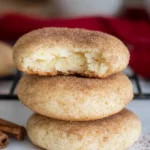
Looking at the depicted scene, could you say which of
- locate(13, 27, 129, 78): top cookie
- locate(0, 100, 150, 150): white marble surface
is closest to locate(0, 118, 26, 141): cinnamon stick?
locate(0, 100, 150, 150): white marble surface

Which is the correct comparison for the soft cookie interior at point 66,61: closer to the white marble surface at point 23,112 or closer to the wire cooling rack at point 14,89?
the white marble surface at point 23,112

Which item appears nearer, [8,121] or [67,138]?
[67,138]

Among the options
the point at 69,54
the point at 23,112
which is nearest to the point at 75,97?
the point at 69,54

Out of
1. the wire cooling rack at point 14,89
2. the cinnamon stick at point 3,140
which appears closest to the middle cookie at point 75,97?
the cinnamon stick at point 3,140

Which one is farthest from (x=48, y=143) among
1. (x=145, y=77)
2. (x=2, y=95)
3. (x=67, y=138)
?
(x=145, y=77)

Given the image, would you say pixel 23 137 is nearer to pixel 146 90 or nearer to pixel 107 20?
pixel 146 90

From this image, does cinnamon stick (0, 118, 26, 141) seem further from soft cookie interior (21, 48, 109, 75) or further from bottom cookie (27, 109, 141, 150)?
soft cookie interior (21, 48, 109, 75)
